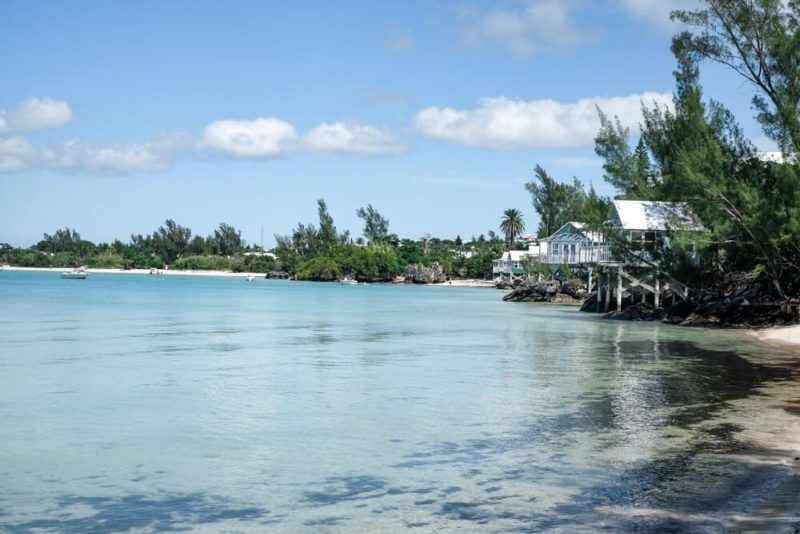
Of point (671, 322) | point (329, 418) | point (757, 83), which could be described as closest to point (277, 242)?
point (671, 322)

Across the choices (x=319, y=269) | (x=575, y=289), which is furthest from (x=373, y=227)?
(x=575, y=289)

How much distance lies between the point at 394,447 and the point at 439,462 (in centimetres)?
145

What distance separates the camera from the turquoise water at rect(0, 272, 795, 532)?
10148 mm

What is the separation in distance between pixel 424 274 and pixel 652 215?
10665 cm

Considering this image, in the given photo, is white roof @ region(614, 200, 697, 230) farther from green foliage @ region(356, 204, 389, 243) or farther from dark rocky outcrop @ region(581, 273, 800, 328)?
green foliage @ region(356, 204, 389, 243)

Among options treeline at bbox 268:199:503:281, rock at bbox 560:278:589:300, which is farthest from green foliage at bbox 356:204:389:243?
rock at bbox 560:278:589:300

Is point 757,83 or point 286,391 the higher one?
point 757,83

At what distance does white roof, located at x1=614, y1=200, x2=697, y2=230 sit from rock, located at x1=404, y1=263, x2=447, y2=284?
331 feet

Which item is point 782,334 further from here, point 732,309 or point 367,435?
point 367,435

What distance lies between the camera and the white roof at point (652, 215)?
40.9 metres

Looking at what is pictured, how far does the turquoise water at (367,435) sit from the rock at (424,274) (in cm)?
12271

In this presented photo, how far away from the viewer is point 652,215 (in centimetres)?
5053

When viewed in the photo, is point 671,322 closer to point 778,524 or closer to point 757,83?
point 757,83

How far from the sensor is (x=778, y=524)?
869cm
